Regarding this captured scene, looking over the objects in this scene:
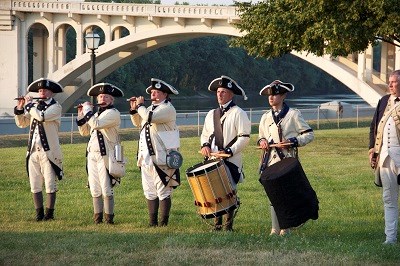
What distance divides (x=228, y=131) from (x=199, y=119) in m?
27.2

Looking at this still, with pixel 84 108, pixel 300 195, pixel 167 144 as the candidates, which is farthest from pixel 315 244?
pixel 84 108

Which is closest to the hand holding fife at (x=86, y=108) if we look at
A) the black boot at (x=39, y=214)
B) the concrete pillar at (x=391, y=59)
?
the black boot at (x=39, y=214)

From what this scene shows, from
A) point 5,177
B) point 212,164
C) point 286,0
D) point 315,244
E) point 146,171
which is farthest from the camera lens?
point 286,0

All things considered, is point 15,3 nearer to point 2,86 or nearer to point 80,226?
point 2,86

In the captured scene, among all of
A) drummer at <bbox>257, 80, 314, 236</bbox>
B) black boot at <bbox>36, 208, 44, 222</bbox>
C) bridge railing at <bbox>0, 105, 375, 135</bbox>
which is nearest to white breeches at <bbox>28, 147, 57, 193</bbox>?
black boot at <bbox>36, 208, 44, 222</bbox>

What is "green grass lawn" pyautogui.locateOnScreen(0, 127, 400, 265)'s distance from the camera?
8.81 metres

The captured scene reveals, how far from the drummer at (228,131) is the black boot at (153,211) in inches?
30.4

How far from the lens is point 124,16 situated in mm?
41969

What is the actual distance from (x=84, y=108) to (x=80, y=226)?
127 cm

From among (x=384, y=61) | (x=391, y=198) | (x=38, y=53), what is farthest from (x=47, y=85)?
(x=38, y=53)

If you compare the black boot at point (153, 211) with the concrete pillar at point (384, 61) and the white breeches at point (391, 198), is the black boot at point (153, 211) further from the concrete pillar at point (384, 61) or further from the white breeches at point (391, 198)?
the concrete pillar at point (384, 61)

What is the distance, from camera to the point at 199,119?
37938mm

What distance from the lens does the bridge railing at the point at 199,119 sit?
35812 mm

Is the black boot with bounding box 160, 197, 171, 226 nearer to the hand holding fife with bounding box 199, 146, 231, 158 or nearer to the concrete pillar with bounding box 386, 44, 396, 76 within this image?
the hand holding fife with bounding box 199, 146, 231, 158
